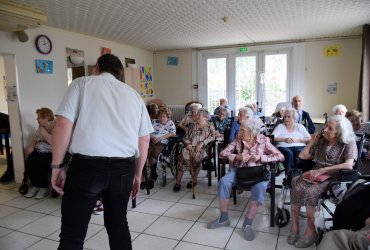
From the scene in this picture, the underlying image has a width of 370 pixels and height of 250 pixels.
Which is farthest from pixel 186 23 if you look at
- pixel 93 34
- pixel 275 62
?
pixel 275 62

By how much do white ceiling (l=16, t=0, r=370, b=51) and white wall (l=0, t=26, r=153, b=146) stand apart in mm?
197

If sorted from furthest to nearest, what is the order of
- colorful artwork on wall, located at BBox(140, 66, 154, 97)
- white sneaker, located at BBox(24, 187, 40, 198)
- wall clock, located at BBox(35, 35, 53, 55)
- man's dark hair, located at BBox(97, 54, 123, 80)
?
1. colorful artwork on wall, located at BBox(140, 66, 154, 97)
2. wall clock, located at BBox(35, 35, 53, 55)
3. white sneaker, located at BBox(24, 187, 40, 198)
4. man's dark hair, located at BBox(97, 54, 123, 80)

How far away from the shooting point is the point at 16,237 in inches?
97.7

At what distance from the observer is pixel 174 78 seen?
689 centimetres

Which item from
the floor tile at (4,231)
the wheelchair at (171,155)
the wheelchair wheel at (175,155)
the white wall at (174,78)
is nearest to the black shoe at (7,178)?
the floor tile at (4,231)

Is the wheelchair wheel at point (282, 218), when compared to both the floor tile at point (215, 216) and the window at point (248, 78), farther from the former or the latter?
the window at point (248, 78)

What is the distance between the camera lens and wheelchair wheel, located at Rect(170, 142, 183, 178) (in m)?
3.76

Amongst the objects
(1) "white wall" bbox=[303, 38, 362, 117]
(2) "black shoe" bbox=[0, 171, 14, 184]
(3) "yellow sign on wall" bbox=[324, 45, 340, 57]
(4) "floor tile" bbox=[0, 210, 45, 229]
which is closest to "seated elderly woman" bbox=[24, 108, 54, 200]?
(4) "floor tile" bbox=[0, 210, 45, 229]

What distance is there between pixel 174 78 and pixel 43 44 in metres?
3.33

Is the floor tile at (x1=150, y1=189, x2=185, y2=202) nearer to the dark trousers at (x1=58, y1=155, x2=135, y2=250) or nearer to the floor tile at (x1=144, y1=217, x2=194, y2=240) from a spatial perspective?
the floor tile at (x1=144, y1=217, x2=194, y2=240)

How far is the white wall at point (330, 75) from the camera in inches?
217

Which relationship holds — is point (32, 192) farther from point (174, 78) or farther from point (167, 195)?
point (174, 78)

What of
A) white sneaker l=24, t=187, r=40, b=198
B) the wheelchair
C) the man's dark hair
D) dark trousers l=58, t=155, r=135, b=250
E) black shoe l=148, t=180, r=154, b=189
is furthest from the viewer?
the wheelchair

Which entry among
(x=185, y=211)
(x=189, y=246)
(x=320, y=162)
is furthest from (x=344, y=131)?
(x=185, y=211)
